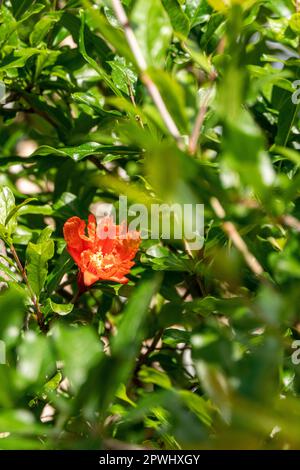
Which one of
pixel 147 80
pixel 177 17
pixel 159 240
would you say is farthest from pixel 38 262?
pixel 147 80

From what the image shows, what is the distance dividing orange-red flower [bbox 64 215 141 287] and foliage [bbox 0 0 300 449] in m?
0.04

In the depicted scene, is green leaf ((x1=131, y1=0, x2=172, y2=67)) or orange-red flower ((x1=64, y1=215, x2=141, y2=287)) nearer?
green leaf ((x1=131, y1=0, x2=172, y2=67))

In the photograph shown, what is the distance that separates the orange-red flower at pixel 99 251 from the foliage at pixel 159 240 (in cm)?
4

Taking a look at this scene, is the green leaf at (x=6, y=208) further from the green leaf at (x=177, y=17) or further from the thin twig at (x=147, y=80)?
the thin twig at (x=147, y=80)

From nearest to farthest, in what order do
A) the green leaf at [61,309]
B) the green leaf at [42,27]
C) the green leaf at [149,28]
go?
1. the green leaf at [149,28]
2. the green leaf at [61,309]
3. the green leaf at [42,27]

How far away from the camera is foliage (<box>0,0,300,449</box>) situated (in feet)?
1.97

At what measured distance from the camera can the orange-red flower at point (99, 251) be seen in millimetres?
1151

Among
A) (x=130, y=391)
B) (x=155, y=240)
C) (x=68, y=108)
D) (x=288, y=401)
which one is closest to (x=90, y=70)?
(x=68, y=108)

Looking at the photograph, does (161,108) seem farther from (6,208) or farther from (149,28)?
(6,208)

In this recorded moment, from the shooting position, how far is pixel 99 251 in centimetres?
119

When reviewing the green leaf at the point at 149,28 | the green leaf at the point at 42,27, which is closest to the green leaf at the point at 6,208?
the green leaf at the point at 42,27

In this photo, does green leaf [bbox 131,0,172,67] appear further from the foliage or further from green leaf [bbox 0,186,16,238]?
green leaf [bbox 0,186,16,238]

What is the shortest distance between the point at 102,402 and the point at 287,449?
8.2 inches

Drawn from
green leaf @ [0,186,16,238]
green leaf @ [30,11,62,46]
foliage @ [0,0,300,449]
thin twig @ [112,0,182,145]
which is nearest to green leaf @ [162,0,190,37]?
foliage @ [0,0,300,449]
